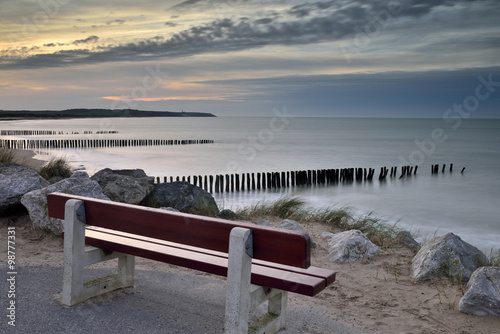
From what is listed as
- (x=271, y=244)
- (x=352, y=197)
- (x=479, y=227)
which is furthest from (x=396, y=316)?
(x=352, y=197)

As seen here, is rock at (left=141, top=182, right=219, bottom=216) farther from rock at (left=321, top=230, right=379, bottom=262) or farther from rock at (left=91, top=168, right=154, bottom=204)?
rock at (left=321, top=230, right=379, bottom=262)

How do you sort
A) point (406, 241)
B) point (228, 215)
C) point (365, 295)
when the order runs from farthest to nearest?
point (228, 215) < point (406, 241) < point (365, 295)

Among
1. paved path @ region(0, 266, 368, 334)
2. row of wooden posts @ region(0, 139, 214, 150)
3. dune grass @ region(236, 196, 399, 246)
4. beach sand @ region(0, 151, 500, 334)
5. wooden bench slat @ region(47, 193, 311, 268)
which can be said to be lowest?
row of wooden posts @ region(0, 139, 214, 150)

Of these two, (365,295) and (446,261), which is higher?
(446,261)

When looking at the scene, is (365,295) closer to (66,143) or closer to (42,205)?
(42,205)

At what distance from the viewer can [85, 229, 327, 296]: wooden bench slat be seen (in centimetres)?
301

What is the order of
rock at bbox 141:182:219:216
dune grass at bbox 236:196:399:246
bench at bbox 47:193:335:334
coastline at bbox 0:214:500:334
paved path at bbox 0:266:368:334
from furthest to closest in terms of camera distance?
rock at bbox 141:182:219:216 < dune grass at bbox 236:196:399:246 < coastline at bbox 0:214:500:334 < paved path at bbox 0:266:368:334 < bench at bbox 47:193:335:334

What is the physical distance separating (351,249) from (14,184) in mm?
4887

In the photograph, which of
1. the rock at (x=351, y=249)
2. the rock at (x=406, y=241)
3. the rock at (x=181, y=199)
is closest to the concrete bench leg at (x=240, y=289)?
the rock at (x=351, y=249)

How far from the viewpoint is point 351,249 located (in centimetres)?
584

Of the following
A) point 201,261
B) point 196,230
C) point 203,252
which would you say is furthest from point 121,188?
point 196,230

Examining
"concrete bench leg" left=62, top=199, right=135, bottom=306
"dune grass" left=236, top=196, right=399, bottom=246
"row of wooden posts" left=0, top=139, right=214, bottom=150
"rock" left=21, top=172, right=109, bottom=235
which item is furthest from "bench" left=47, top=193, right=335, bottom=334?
"row of wooden posts" left=0, top=139, right=214, bottom=150

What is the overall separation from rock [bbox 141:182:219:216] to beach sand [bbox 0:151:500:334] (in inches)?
113

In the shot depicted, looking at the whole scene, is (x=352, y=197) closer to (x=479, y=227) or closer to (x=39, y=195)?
(x=479, y=227)
